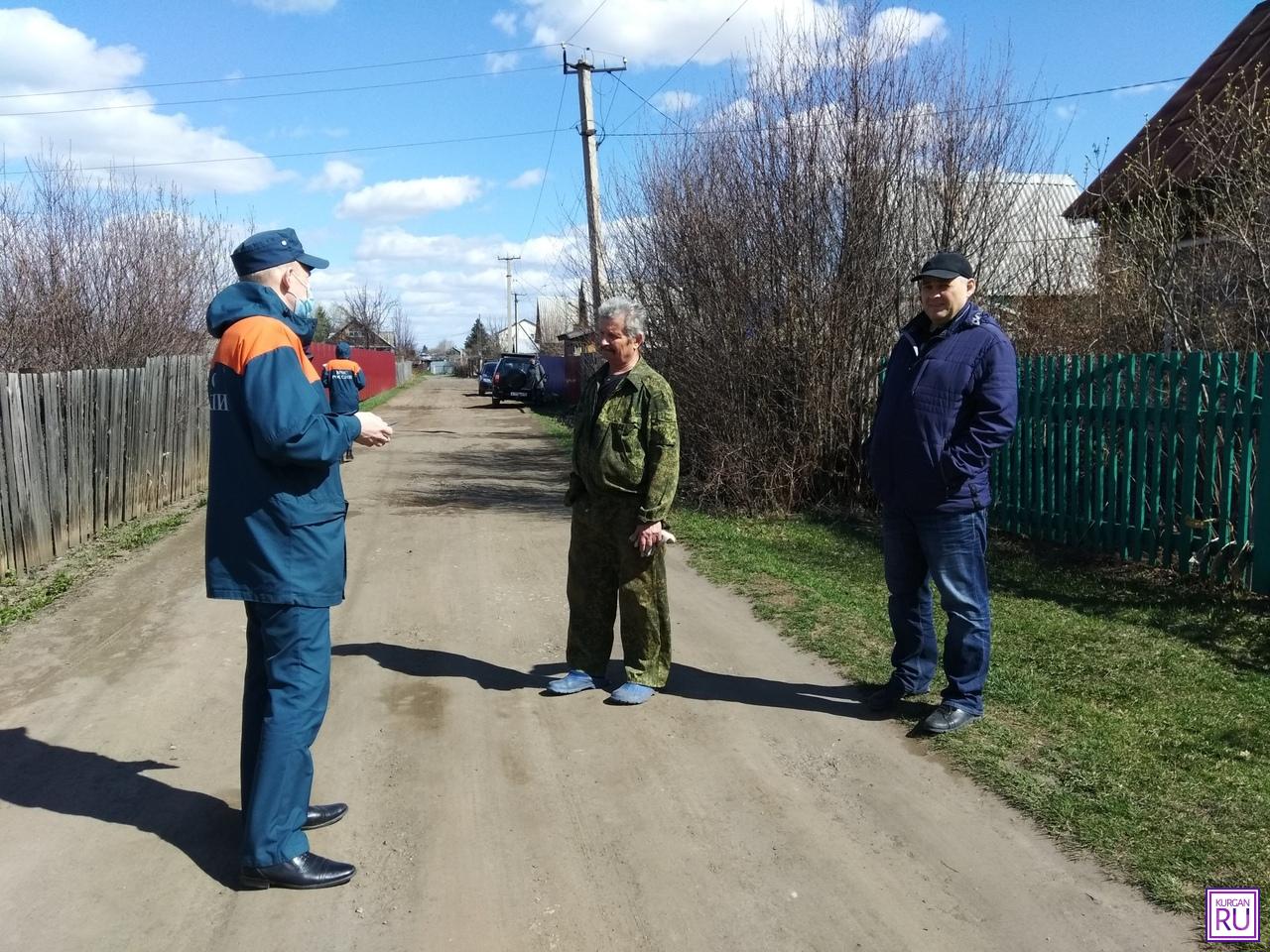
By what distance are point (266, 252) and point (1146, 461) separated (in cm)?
637

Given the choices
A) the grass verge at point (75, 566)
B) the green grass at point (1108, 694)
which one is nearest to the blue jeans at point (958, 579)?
the green grass at point (1108, 694)

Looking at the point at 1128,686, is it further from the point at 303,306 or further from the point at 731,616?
the point at 303,306

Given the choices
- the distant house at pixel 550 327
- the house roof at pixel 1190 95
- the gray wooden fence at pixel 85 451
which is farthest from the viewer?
the distant house at pixel 550 327

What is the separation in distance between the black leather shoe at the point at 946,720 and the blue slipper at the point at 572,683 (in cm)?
162

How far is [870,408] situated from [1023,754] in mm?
6711

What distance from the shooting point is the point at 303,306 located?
3439 mm

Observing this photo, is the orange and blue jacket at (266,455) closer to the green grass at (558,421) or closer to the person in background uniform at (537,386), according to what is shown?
the green grass at (558,421)

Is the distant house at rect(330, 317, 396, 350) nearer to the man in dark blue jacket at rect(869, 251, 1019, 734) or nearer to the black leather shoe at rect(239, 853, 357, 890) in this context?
the man in dark blue jacket at rect(869, 251, 1019, 734)

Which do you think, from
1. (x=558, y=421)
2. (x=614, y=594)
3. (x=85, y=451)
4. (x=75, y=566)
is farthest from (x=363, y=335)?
(x=614, y=594)

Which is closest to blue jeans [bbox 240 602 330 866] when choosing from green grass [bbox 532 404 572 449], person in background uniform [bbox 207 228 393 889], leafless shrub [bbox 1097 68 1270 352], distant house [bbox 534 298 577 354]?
person in background uniform [bbox 207 228 393 889]

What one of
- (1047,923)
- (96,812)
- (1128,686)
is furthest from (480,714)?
(1128,686)

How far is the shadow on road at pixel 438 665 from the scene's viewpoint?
5172 millimetres

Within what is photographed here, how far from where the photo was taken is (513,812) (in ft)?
12.2

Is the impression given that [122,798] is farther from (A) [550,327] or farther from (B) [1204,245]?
(A) [550,327]
